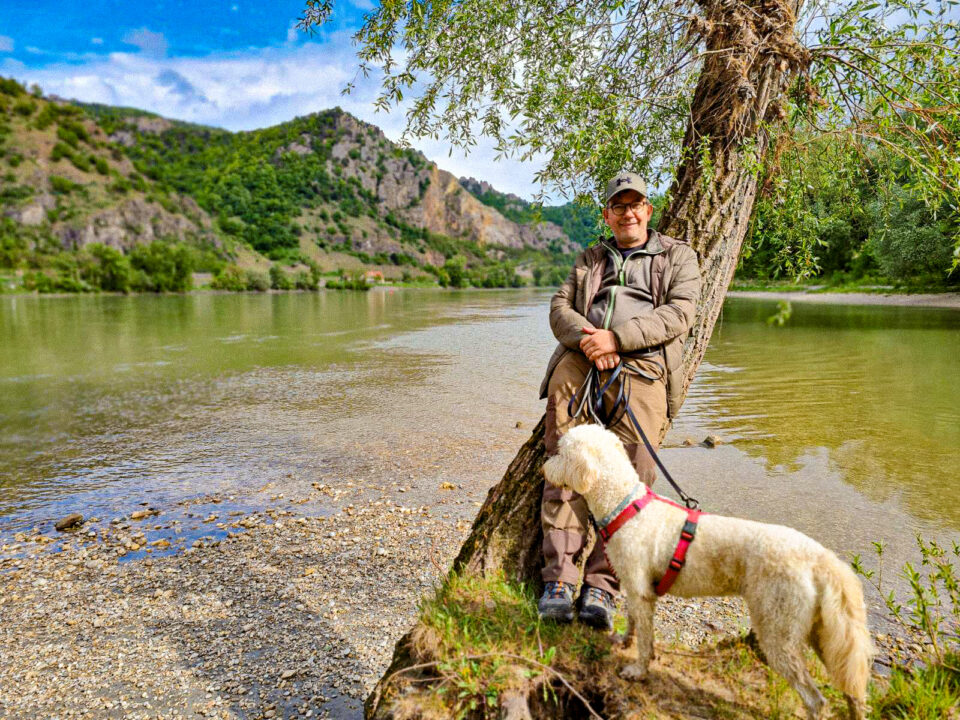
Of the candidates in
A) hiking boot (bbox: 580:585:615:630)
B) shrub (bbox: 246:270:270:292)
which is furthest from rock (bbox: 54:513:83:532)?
shrub (bbox: 246:270:270:292)

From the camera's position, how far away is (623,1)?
5.12 metres

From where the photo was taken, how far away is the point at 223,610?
5211 mm

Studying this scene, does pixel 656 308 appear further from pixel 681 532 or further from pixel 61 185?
pixel 61 185

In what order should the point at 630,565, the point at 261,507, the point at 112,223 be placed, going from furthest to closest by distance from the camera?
1. the point at 112,223
2. the point at 261,507
3. the point at 630,565

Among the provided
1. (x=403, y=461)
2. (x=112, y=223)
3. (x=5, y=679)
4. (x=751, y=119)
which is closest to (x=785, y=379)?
(x=403, y=461)

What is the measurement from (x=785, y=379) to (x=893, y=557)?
42.1 ft

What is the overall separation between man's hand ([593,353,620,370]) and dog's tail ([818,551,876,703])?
1710 millimetres

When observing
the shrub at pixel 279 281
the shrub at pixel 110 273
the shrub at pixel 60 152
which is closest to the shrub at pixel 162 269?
the shrub at pixel 110 273

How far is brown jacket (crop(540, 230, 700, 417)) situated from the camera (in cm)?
381

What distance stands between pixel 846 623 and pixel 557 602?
168 centimetres

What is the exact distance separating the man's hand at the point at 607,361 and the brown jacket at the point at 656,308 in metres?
0.09

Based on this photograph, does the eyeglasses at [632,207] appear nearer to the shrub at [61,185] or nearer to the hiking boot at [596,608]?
the hiking boot at [596,608]

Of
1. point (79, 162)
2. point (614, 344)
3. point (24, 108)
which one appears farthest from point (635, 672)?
point (24, 108)

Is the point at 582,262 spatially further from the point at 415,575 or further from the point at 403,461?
the point at 403,461
